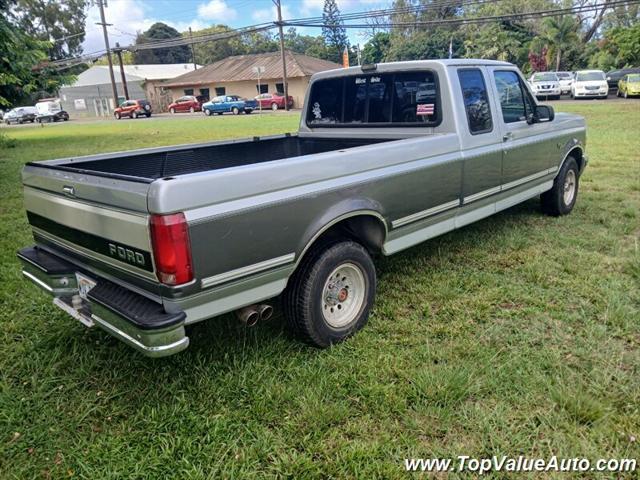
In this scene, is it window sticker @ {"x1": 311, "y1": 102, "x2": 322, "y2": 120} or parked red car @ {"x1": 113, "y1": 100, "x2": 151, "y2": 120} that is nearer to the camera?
window sticker @ {"x1": 311, "y1": 102, "x2": 322, "y2": 120}

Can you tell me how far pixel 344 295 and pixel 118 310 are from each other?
1.56 m

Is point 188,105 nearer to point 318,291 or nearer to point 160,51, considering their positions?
point 318,291

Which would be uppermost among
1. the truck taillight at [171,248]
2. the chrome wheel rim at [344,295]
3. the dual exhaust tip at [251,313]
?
the truck taillight at [171,248]

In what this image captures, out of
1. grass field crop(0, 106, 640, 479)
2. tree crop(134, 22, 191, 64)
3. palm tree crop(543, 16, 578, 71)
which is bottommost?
grass field crop(0, 106, 640, 479)

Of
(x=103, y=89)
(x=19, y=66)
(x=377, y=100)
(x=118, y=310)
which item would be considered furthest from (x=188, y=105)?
(x=118, y=310)

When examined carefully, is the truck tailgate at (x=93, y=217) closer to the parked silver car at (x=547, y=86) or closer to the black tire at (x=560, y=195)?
the black tire at (x=560, y=195)

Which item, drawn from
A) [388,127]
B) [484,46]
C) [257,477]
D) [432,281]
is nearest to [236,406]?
[257,477]

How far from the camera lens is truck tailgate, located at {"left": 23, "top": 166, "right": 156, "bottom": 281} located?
256 centimetres

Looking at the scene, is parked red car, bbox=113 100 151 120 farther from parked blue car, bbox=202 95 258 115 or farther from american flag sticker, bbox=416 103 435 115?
american flag sticker, bbox=416 103 435 115

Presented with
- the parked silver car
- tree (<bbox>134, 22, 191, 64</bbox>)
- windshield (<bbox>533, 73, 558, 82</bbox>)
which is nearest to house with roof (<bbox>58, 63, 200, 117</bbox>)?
tree (<bbox>134, 22, 191, 64</bbox>)

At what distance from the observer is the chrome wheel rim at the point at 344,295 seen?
3494mm

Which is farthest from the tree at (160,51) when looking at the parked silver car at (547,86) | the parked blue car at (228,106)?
the parked silver car at (547,86)

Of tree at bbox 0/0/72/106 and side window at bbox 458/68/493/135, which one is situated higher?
tree at bbox 0/0/72/106

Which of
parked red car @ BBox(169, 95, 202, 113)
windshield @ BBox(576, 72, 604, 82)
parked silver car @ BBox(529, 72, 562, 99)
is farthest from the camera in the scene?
parked red car @ BBox(169, 95, 202, 113)
